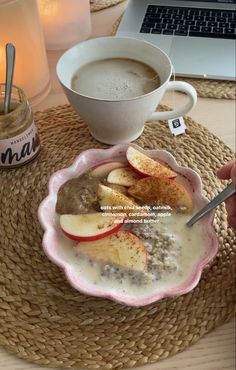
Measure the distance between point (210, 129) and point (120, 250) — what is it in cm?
32

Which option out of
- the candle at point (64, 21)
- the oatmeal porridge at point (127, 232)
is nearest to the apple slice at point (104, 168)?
the oatmeal porridge at point (127, 232)

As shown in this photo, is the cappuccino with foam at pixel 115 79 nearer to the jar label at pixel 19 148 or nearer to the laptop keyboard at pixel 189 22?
the jar label at pixel 19 148

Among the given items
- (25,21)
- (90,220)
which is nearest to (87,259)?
(90,220)

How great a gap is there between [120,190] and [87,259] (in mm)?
111

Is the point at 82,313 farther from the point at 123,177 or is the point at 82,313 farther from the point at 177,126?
the point at 177,126

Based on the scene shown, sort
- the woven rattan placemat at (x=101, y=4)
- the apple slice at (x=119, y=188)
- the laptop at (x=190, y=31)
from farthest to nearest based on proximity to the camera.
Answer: the woven rattan placemat at (x=101, y=4) < the laptop at (x=190, y=31) < the apple slice at (x=119, y=188)

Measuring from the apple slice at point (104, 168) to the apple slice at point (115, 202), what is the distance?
0.04m

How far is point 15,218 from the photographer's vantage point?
0.65m

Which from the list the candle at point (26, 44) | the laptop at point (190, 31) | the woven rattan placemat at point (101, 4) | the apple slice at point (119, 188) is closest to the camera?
the apple slice at point (119, 188)

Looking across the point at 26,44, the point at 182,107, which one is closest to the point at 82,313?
the point at 182,107

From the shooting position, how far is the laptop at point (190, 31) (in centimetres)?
87

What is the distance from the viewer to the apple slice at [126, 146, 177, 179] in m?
0.62

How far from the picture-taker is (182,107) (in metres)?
0.73

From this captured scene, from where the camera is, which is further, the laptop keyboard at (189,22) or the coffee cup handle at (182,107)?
the laptop keyboard at (189,22)
